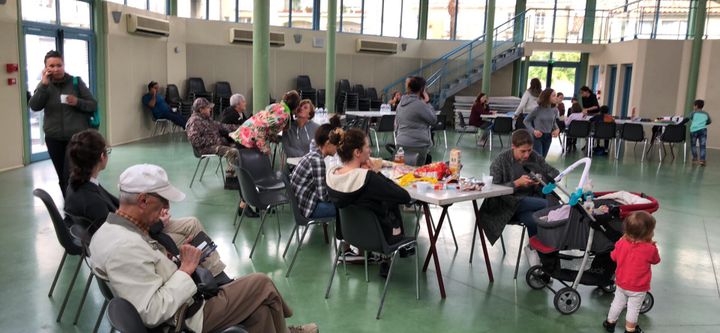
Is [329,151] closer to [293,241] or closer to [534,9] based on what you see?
[293,241]

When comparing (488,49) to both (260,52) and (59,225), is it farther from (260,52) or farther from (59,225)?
(59,225)

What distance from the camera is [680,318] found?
3.88 meters

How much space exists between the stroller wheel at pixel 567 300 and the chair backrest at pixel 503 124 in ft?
26.5

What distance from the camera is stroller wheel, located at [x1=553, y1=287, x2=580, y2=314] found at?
3.83 m

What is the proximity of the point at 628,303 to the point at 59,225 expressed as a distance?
133 inches

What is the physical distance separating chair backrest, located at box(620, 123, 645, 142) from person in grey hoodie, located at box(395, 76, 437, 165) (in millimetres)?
6656

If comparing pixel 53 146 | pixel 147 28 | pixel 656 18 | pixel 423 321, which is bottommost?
pixel 423 321

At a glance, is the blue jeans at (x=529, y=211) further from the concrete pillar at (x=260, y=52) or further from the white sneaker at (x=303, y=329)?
Answer: the concrete pillar at (x=260, y=52)

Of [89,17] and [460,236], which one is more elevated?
[89,17]

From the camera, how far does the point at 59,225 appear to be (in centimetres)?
338

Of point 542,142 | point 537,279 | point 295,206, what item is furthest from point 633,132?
point 295,206

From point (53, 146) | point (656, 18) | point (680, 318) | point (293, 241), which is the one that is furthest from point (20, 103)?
point (656, 18)

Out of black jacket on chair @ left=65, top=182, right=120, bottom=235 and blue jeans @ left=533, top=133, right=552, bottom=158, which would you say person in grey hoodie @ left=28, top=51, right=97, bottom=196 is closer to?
black jacket on chair @ left=65, top=182, right=120, bottom=235

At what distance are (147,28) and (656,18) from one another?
481 inches
